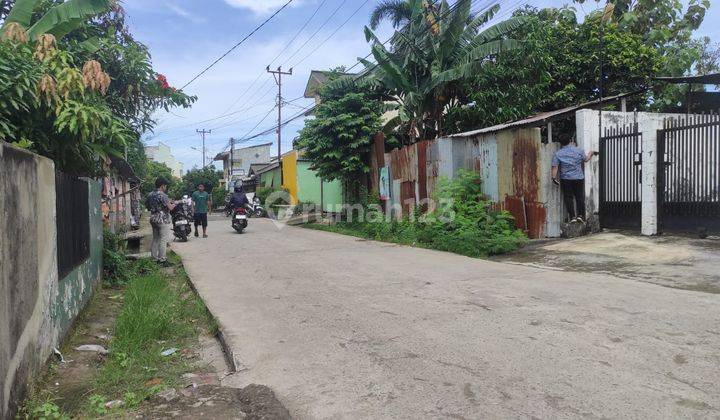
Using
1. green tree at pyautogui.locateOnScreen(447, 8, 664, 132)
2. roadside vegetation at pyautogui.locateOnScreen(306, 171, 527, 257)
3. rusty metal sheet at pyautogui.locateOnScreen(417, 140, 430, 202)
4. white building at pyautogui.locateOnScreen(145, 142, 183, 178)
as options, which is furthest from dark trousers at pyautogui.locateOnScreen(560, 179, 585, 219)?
white building at pyautogui.locateOnScreen(145, 142, 183, 178)

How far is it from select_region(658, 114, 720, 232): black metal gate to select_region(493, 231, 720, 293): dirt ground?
0.38 m

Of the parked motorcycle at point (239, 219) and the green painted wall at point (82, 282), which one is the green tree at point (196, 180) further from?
the green painted wall at point (82, 282)

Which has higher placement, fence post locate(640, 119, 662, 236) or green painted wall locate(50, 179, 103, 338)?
fence post locate(640, 119, 662, 236)

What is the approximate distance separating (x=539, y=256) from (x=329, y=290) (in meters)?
3.87

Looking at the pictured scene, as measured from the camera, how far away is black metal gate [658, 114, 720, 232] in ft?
26.6

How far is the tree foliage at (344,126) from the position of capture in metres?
16.7

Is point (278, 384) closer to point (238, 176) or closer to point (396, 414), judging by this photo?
point (396, 414)

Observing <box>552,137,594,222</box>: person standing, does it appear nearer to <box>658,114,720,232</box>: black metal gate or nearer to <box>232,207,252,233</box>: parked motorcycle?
<box>658,114,720,232</box>: black metal gate

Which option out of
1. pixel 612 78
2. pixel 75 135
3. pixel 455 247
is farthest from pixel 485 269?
pixel 612 78

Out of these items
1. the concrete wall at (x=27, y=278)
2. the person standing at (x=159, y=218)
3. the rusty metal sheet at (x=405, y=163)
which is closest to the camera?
the concrete wall at (x=27, y=278)

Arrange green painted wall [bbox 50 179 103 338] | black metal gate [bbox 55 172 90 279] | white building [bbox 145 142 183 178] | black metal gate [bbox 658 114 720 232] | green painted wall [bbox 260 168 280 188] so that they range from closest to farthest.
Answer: green painted wall [bbox 50 179 103 338] → black metal gate [bbox 55 172 90 279] → black metal gate [bbox 658 114 720 232] → green painted wall [bbox 260 168 280 188] → white building [bbox 145 142 183 178]

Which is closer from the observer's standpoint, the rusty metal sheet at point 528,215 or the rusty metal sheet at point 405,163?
the rusty metal sheet at point 528,215

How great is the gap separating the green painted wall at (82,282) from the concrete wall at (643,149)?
825cm

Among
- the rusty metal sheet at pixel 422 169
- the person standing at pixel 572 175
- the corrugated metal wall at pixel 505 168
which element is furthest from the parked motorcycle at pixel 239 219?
the person standing at pixel 572 175
